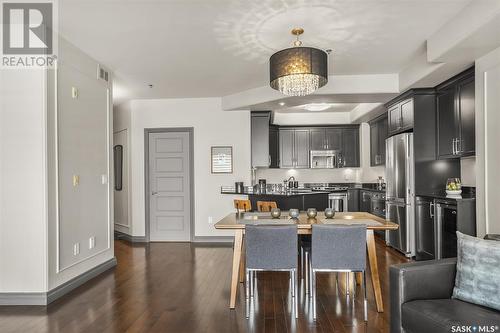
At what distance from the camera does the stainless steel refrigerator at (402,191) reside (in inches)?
199

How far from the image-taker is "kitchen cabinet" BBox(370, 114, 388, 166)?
23.0 ft

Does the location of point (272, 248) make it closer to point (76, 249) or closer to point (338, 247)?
point (338, 247)

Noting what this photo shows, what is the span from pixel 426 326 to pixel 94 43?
13.6 feet

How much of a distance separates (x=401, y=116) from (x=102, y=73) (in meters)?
4.59

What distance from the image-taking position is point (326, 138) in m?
8.47

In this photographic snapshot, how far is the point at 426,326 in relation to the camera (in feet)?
6.30

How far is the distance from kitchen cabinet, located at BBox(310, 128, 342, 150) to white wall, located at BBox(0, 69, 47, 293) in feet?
20.7

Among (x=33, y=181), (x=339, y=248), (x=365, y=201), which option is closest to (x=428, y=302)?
(x=339, y=248)

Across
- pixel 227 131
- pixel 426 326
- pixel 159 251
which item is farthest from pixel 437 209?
pixel 159 251

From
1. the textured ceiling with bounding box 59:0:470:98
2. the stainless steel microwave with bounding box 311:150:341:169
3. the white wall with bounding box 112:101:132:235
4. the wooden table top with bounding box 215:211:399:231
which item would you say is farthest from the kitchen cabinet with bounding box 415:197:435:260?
the white wall with bounding box 112:101:132:235

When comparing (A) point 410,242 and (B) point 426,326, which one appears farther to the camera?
(A) point 410,242

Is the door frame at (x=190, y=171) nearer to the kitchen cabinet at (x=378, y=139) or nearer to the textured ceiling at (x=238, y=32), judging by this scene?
the textured ceiling at (x=238, y=32)

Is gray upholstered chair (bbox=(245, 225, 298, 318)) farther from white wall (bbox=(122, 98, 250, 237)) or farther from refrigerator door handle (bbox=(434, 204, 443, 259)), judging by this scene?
white wall (bbox=(122, 98, 250, 237))

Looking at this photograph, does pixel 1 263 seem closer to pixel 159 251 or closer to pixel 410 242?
pixel 159 251
